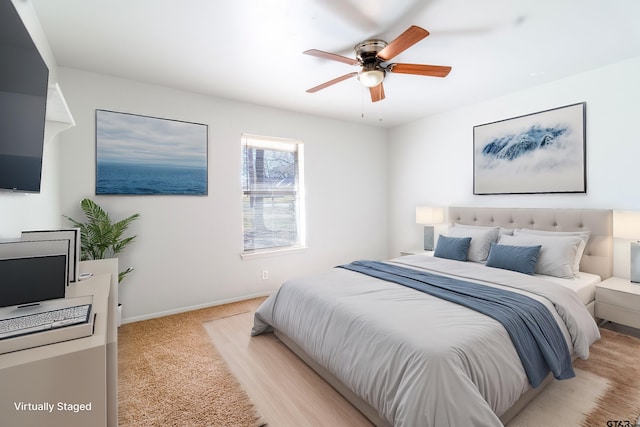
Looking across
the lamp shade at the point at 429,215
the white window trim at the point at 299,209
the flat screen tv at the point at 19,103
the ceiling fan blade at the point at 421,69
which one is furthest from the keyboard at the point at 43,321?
the lamp shade at the point at 429,215

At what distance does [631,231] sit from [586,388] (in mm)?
1506

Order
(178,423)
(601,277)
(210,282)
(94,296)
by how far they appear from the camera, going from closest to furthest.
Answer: (94,296), (178,423), (601,277), (210,282)

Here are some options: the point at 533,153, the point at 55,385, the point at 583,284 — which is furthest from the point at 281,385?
the point at 533,153

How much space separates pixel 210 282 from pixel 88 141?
1.92m

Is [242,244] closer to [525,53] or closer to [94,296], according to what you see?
[94,296]

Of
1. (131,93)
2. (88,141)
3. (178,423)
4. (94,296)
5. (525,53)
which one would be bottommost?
(178,423)

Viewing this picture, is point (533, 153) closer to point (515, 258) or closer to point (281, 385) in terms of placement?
point (515, 258)

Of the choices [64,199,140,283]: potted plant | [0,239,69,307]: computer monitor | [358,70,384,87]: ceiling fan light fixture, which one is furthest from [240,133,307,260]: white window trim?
[0,239,69,307]: computer monitor

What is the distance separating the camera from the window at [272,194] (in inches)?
151

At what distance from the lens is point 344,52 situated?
8.15ft

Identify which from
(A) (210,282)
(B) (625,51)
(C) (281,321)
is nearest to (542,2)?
(B) (625,51)

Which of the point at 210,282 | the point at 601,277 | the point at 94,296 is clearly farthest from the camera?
the point at 210,282

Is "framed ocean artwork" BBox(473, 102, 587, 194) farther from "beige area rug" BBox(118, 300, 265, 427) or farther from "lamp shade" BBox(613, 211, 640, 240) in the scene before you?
"beige area rug" BBox(118, 300, 265, 427)

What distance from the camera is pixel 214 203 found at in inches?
138
